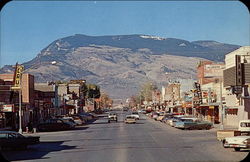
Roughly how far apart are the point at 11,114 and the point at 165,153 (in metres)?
40.0

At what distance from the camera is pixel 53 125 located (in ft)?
201

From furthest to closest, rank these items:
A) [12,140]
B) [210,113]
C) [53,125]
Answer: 1. [210,113]
2. [53,125]
3. [12,140]

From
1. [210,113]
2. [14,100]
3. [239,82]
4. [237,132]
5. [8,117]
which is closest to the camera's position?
[237,132]

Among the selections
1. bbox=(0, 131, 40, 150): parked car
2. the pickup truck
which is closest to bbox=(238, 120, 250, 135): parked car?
the pickup truck

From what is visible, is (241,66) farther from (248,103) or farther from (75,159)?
(75,159)

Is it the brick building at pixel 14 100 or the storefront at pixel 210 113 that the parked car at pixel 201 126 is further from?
the brick building at pixel 14 100

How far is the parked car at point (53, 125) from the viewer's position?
60.3m

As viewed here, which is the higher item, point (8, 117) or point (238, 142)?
point (8, 117)

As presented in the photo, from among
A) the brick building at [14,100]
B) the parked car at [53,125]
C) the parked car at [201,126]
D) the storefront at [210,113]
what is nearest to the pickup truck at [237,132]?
the parked car at [201,126]

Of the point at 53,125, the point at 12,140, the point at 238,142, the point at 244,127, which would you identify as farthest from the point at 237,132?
the point at 53,125

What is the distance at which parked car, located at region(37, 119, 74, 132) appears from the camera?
198ft

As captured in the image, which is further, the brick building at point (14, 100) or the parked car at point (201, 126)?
the brick building at point (14, 100)

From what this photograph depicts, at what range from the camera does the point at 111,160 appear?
890 inches

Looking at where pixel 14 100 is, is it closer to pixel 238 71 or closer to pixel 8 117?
pixel 8 117
